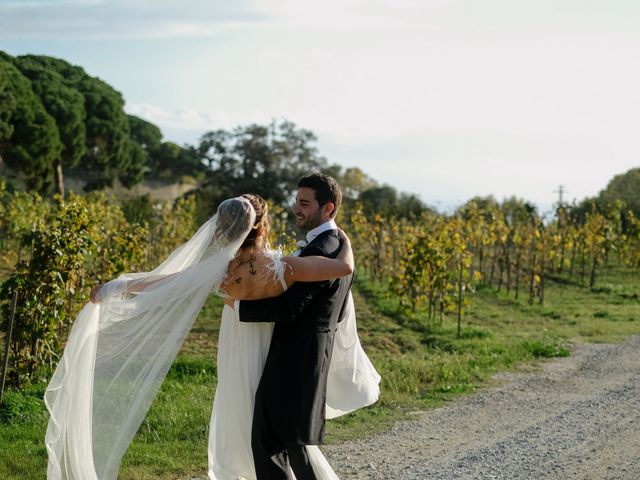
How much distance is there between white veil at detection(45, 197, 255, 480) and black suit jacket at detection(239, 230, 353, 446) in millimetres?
358

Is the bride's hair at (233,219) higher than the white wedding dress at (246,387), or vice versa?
the bride's hair at (233,219)

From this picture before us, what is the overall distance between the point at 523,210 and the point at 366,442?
21994 mm

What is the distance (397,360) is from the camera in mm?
10477

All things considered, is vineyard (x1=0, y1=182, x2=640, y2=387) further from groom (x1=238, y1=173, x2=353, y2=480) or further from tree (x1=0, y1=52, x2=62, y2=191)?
tree (x1=0, y1=52, x2=62, y2=191)

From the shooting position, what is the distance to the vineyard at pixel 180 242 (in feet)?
27.2

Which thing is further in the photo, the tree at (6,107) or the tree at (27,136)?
the tree at (27,136)

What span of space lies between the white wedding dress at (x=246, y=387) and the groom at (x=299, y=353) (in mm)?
115

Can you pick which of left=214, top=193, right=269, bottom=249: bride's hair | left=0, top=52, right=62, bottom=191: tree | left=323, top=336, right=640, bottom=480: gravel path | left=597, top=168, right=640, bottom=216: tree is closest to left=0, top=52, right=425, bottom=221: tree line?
left=0, top=52, right=62, bottom=191: tree

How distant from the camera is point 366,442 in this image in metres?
6.92

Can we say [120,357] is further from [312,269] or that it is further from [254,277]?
[312,269]

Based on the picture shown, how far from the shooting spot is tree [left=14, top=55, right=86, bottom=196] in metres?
41.7

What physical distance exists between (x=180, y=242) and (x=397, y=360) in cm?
1015

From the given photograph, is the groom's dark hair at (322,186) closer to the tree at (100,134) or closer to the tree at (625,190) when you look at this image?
the tree at (625,190)

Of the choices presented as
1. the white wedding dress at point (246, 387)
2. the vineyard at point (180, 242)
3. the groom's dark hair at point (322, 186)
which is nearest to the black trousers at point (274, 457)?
the white wedding dress at point (246, 387)
